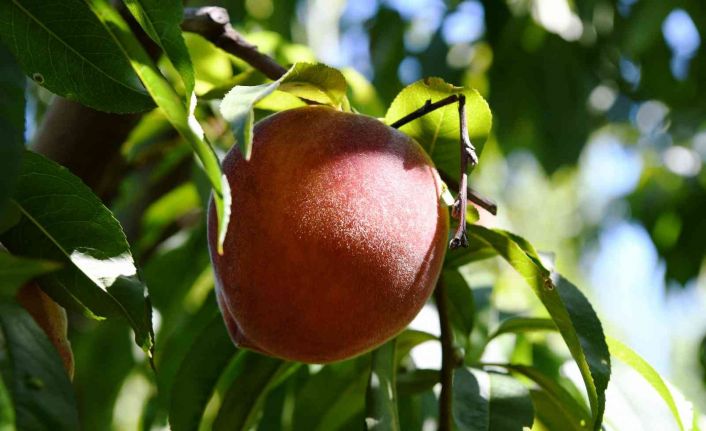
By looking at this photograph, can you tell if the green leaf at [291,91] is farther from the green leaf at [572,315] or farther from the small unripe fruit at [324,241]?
the green leaf at [572,315]

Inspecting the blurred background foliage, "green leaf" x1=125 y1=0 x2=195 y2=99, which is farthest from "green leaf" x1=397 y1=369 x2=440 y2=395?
"green leaf" x1=125 y1=0 x2=195 y2=99

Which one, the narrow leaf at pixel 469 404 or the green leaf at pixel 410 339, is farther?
the green leaf at pixel 410 339

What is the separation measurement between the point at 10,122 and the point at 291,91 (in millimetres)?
294

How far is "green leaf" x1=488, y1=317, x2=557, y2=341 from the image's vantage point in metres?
0.95

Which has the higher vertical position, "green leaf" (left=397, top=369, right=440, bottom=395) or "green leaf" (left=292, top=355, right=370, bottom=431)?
"green leaf" (left=397, top=369, right=440, bottom=395)

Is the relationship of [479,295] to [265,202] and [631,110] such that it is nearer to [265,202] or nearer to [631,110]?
[265,202]

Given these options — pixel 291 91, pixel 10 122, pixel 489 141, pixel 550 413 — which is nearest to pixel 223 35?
pixel 291 91

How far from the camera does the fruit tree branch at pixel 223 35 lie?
83 cm

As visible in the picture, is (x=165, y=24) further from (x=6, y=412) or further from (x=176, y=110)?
(x=6, y=412)

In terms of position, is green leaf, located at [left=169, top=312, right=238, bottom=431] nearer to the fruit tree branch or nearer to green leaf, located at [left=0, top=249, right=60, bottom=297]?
the fruit tree branch

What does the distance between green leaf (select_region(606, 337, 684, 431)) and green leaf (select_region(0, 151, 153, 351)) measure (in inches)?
19.4

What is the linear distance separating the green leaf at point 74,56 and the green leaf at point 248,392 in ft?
1.20

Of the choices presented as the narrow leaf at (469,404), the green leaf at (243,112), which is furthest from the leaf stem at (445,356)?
the green leaf at (243,112)

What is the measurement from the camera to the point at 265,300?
24.5 inches
